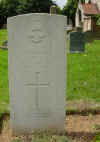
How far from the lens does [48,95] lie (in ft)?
10.1

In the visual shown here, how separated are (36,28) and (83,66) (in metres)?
5.47

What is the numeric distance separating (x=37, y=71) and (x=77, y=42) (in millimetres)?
9032

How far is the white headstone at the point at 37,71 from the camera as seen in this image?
113 inches

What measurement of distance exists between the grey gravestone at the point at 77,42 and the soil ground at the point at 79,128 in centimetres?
808

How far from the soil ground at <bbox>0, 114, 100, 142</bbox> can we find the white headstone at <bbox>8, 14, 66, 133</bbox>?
0.58 feet

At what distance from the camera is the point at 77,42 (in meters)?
11.7

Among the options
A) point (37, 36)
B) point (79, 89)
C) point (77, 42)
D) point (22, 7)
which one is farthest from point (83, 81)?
point (22, 7)

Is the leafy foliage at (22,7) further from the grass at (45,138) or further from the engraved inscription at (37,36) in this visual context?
the grass at (45,138)

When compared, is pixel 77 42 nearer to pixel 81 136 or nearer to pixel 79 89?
pixel 79 89

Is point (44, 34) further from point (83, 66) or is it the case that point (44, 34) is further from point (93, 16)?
point (93, 16)

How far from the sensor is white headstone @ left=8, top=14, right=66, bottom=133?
2.87 meters

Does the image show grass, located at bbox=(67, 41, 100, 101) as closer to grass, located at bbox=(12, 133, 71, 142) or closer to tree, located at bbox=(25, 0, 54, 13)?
grass, located at bbox=(12, 133, 71, 142)

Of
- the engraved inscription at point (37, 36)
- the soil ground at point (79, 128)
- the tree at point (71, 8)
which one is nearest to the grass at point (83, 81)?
the soil ground at point (79, 128)

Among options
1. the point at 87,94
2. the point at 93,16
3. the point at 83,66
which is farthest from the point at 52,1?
the point at 87,94
